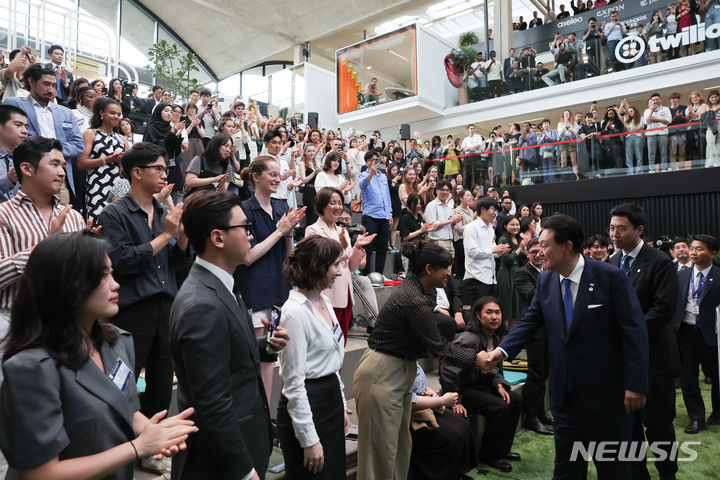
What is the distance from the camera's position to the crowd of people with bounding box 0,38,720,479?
1.23 m

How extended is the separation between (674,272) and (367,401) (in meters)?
1.98

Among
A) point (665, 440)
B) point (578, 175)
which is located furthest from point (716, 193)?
point (665, 440)

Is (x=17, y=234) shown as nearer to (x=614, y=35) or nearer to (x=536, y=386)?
(x=536, y=386)

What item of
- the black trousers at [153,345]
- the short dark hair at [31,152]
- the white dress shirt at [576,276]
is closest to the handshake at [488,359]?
the white dress shirt at [576,276]

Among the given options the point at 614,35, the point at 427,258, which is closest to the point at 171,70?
the point at 427,258

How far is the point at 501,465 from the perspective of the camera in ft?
12.2

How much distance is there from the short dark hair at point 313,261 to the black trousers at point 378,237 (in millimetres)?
3678

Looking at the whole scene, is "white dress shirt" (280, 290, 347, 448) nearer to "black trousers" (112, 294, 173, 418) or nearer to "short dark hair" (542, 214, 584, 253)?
"black trousers" (112, 294, 173, 418)

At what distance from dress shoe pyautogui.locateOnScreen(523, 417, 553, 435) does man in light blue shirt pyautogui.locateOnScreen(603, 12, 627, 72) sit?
1190 centimetres

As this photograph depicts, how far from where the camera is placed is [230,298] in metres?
1.60

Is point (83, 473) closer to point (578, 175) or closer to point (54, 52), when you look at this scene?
point (54, 52)

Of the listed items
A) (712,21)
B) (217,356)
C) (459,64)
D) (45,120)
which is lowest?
(217,356)

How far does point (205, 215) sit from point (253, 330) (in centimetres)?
43

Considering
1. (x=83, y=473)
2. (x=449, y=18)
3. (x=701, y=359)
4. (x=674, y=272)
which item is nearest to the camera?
(x=83, y=473)
